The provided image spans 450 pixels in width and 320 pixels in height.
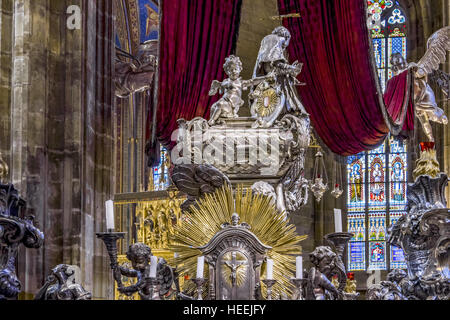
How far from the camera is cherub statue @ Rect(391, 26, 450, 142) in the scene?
46.3ft

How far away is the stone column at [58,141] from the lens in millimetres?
12930

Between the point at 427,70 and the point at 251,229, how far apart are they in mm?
5757

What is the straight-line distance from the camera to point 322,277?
27.0ft

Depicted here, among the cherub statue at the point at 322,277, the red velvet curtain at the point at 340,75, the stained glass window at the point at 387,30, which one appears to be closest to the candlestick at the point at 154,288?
the cherub statue at the point at 322,277

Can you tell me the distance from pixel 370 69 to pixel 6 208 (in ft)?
19.1

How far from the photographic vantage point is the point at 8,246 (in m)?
8.02

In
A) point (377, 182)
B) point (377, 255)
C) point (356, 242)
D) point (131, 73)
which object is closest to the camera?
point (131, 73)

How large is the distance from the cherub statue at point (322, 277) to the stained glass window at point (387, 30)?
42.8 feet

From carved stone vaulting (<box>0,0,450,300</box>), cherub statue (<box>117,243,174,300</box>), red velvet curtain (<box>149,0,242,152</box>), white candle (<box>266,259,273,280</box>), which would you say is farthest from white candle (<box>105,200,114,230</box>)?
red velvet curtain (<box>149,0,242,152</box>)

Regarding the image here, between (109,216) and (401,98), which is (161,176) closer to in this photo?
(401,98)

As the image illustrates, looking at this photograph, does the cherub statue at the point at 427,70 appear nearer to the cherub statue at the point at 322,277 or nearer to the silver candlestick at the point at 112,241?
the cherub statue at the point at 322,277

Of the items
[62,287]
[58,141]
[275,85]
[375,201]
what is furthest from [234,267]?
[375,201]

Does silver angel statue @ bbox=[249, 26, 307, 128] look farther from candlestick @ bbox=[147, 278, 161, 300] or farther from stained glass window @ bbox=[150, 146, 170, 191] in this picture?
stained glass window @ bbox=[150, 146, 170, 191]

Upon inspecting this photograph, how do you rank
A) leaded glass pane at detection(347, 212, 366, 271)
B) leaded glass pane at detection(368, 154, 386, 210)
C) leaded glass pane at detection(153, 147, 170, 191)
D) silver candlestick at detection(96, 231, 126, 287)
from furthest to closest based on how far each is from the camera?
leaded glass pane at detection(153, 147, 170, 191) → leaded glass pane at detection(368, 154, 386, 210) → leaded glass pane at detection(347, 212, 366, 271) → silver candlestick at detection(96, 231, 126, 287)
